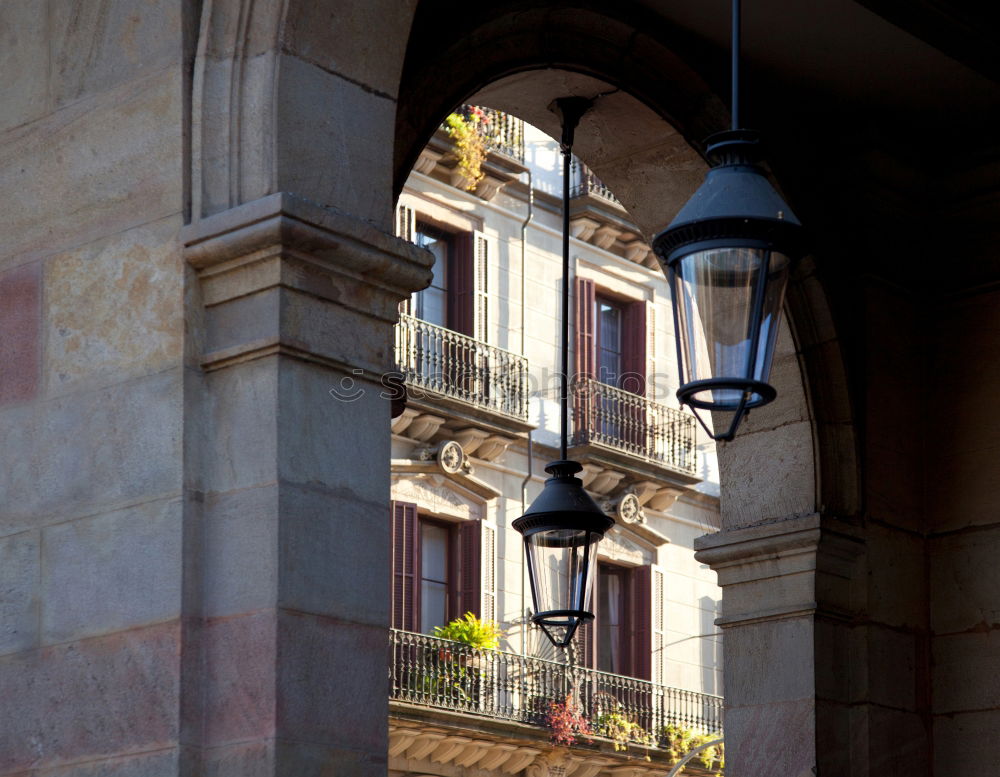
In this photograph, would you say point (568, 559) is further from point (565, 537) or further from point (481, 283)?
point (481, 283)

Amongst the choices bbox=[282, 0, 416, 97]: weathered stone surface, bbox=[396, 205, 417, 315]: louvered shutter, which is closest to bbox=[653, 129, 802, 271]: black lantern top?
bbox=[282, 0, 416, 97]: weathered stone surface

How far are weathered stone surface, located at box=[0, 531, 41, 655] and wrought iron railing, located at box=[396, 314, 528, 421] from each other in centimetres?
1671

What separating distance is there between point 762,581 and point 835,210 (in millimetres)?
1738

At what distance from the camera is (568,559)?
27.2ft

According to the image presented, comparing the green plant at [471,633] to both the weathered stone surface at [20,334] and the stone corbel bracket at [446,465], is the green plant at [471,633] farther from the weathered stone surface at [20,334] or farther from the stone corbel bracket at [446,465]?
the weathered stone surface at [20,334]

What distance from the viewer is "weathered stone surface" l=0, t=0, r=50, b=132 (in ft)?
16.3

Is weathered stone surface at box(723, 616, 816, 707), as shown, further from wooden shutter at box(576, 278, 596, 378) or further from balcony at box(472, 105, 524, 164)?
wooden shutter at box(576, 278, 596, 378)

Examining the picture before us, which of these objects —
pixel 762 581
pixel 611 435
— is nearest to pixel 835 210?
pixel 762 581

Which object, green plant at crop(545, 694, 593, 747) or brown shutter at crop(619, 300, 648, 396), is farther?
brown shutter at crop(619, 300, 648, 396)

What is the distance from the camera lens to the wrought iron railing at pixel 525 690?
2120 cm

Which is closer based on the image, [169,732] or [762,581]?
[169,732]

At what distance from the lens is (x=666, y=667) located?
2547 centimetres

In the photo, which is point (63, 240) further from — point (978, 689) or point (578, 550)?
point (978, 689)

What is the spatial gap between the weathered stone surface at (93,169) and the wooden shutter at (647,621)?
20683 millimetres
